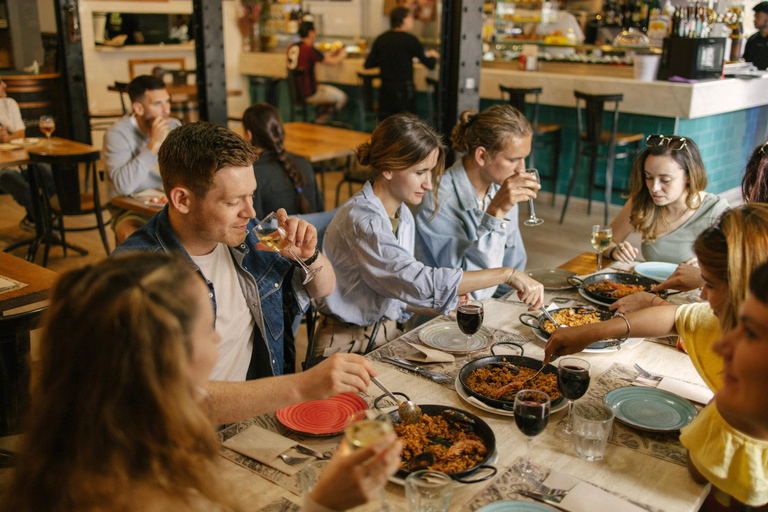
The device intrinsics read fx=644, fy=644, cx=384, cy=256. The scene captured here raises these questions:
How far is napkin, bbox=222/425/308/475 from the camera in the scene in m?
1.34

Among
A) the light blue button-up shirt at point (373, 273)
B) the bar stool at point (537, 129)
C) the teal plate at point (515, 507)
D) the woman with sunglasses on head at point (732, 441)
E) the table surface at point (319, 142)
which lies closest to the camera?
the woman with sunglasses on head at point (732, 441)

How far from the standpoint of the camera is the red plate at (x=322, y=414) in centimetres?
146

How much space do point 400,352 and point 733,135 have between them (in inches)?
225

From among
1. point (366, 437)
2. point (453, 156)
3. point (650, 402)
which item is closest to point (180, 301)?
point (366, 437)

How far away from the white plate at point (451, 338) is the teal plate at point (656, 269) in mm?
906

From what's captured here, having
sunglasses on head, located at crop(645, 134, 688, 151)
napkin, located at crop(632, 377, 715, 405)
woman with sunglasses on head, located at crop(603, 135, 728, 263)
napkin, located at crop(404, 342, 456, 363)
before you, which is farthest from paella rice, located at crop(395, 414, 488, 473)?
sunglasses on head, located at crop(645, 134, 688, 151)

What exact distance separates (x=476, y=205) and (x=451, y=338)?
95 centimetres

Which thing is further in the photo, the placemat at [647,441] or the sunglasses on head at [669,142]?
the sunglasses on head at [669,142]

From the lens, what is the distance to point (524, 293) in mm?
2078

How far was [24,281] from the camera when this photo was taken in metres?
2.38

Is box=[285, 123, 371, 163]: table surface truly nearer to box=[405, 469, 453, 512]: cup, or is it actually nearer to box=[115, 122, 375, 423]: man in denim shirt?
box=[115, 122, 375, 423]: man in denim shirt

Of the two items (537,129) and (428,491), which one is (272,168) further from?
(537,129)

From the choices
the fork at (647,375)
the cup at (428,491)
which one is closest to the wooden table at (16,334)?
the cup at (428,491)

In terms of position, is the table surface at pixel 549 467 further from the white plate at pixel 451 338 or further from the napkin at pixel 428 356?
the white plate at pixel 451 338
